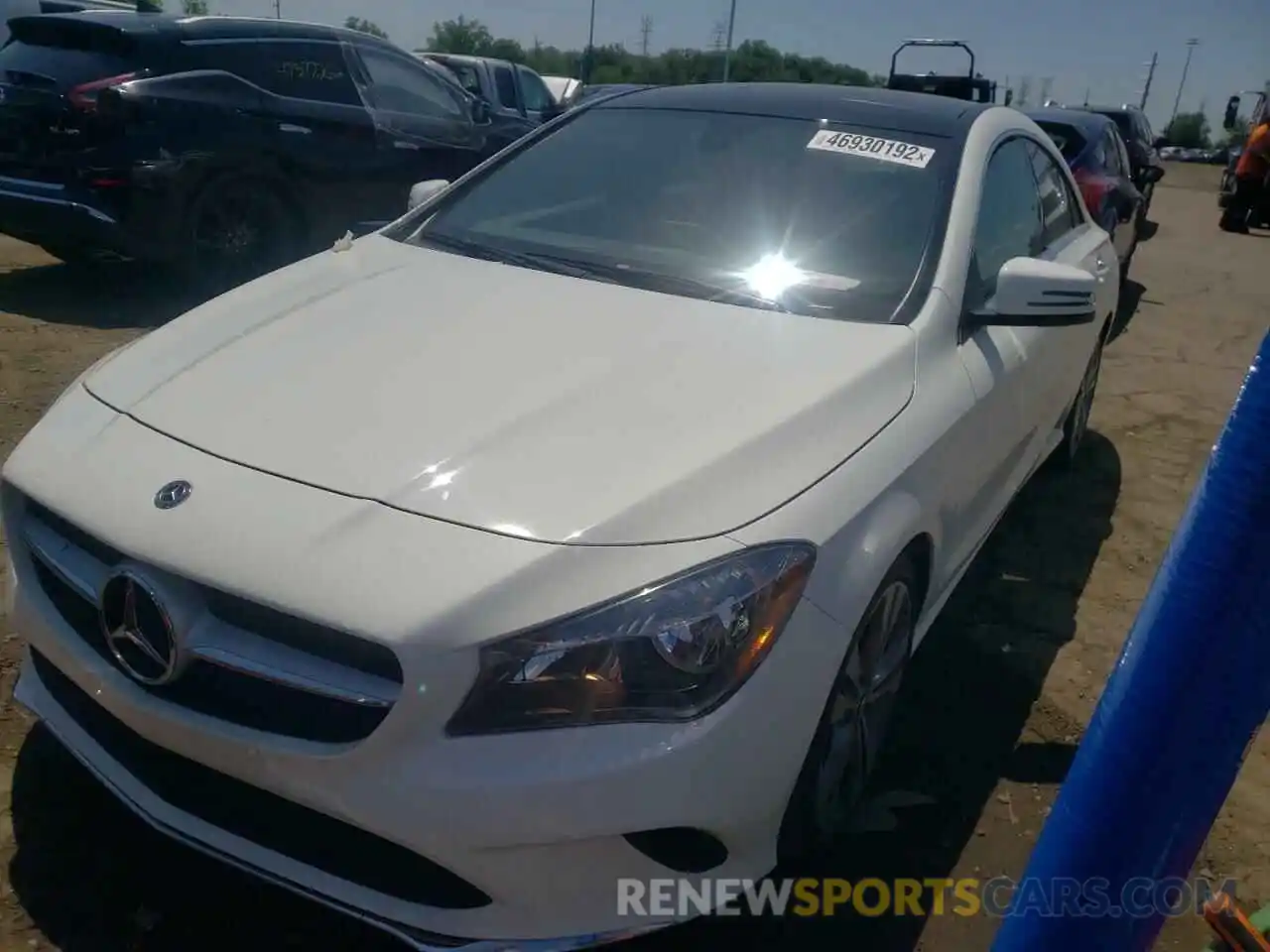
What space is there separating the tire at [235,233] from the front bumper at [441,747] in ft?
15.1

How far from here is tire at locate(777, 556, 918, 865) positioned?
2.06m

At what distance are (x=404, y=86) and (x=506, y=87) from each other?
418 centimetres

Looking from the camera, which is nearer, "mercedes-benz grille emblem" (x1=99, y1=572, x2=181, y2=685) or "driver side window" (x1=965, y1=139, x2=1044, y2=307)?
"mercedes-benz grille emblem" (x1=99, y1=572, x2=181, y2=685)

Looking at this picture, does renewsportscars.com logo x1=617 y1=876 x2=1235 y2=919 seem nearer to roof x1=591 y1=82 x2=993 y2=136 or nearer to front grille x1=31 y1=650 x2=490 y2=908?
front grille x1=31 y1=650 x2=490 y2=908

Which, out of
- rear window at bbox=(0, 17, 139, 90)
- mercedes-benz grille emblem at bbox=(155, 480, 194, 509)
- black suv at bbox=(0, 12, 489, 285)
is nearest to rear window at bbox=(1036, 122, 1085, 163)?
black suv at bbox=(0, 12, 489, 285)

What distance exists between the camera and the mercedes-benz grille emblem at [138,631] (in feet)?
6.01

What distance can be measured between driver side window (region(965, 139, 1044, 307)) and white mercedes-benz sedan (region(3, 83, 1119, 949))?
0.08 metres

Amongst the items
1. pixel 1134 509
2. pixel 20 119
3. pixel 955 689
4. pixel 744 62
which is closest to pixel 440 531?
pixel 955 689

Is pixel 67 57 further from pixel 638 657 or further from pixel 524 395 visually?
pixel 638 657

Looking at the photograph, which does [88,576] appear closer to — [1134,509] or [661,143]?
[661,143]

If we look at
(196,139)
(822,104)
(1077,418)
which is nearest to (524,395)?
(822,104)

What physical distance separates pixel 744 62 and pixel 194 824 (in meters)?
47.7

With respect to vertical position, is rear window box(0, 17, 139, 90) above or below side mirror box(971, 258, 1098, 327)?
above

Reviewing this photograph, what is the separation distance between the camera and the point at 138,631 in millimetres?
1879
